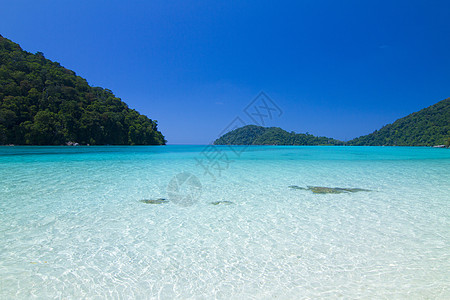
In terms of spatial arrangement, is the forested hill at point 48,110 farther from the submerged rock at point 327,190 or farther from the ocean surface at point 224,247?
the submerged rock at point 327,190

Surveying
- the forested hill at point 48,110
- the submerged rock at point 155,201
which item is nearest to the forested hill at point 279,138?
the forested hill at point 48,110

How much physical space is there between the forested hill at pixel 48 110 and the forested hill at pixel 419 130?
117003 millimetres

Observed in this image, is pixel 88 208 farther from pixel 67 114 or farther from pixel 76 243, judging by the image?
pixel 67 114

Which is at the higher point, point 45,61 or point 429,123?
point 45,61

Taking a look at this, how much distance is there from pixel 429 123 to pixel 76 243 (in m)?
146

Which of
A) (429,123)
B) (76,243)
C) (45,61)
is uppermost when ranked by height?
(45,61)

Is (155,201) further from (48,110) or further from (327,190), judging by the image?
(48,110)

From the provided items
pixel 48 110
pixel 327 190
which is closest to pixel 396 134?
pixel 327 190

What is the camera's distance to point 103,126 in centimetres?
6931

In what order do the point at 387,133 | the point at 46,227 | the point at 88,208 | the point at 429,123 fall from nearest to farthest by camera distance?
the point at 46,227, the point at 88,208, the point at 429,123, the point at 387,133

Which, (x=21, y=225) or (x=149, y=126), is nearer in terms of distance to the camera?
(x=21, y=225)

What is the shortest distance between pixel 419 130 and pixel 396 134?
49.7 ft

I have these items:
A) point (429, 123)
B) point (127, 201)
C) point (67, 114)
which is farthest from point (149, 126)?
point (429, 123)

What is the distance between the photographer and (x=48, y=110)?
183ft
